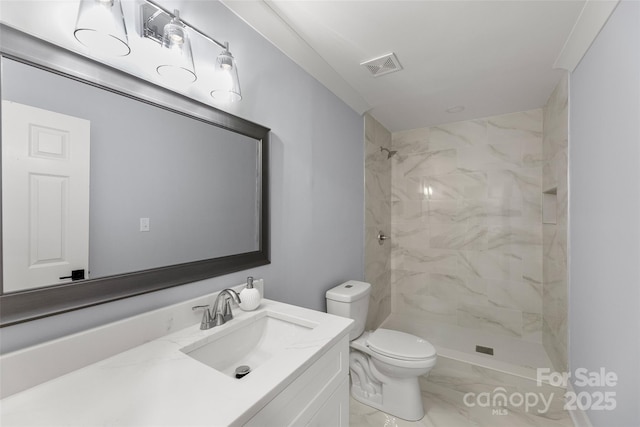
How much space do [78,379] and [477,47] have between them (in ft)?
7.57

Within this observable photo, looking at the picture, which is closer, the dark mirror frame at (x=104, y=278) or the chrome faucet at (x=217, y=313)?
the dark mirror frame at (x=104, y=278)

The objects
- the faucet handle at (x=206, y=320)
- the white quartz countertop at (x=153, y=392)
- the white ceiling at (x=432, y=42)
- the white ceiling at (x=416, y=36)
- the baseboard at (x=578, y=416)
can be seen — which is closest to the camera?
the white quartz countertop at (x=153, y=392)

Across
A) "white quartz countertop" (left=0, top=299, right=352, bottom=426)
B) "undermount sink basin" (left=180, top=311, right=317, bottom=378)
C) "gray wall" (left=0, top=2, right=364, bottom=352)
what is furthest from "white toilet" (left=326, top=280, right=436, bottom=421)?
"white quartz countertop" (left=0, top=299, right=352, bottom=426)

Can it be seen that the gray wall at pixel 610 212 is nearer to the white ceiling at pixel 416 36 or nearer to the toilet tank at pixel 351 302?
the white ceiling at pixel 416 36

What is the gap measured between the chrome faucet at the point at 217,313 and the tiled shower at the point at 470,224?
158 centimetres

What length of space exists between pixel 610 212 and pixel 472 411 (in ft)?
4.91

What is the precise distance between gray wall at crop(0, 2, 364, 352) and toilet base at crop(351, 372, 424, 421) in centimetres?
70

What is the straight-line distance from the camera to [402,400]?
1.71 metres

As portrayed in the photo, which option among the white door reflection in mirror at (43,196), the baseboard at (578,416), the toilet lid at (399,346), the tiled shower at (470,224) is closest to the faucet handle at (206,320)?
the white door reflection in mirror at (43,196)

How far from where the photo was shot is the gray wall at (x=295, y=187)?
41.3 inches

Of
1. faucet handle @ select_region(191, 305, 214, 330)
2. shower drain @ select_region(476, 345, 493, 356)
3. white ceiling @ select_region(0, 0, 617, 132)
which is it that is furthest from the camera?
shower drain @ select_region(476, 345, 493, 356)

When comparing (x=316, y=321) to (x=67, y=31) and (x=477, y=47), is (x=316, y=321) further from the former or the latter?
(x=477, y=47)

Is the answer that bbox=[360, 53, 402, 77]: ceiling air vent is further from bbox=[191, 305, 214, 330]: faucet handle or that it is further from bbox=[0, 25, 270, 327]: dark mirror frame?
bbox=[191, 305, 214, 330]: faucet handle

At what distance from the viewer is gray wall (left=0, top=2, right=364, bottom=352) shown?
1.05 meters
